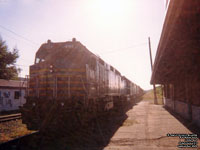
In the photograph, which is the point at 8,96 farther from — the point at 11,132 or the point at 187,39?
the point at 187,39

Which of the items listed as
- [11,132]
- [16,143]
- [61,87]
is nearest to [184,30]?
[61,87]

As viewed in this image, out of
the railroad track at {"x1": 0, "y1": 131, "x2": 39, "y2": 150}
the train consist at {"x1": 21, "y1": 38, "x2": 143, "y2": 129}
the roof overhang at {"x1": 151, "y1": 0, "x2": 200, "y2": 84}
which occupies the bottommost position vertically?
the railroad track at {"x1": 0, "y1": 131, "x2": 39, "y2": 150}

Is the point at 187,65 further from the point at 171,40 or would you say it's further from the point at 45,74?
the point at 45,74

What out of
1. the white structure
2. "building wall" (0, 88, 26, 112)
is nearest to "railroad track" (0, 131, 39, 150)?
"building wall" (0, 88, 26, 112)

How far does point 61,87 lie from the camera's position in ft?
22.8

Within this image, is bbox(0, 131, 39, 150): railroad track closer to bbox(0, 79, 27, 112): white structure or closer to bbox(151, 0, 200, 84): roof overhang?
bbox(151, 0, 200, 84): roof overhang

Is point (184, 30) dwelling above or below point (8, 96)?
above

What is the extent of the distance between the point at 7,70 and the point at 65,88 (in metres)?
23.1

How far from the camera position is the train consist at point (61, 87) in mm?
6430

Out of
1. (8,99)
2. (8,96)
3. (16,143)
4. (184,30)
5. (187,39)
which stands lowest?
(16,143)

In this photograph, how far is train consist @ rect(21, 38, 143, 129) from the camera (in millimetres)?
6430

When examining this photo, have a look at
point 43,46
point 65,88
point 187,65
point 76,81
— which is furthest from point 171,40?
point 43,46

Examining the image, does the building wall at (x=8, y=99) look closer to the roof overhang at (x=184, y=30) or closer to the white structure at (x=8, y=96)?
the white structure at (x=8, y=96)

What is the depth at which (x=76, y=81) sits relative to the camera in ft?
23.0
